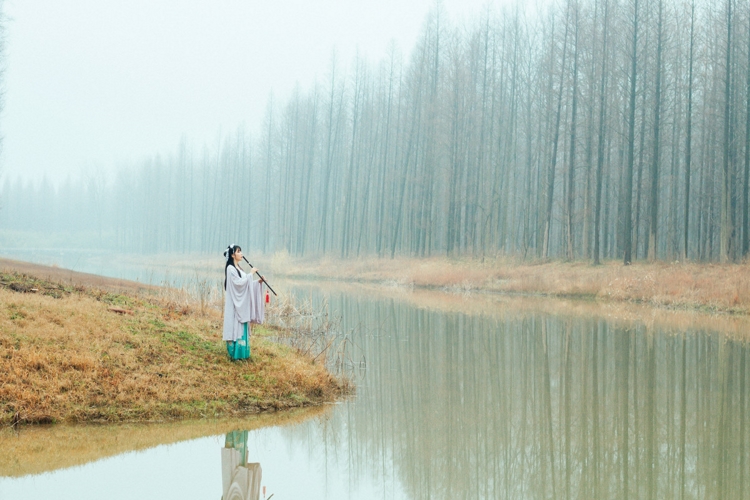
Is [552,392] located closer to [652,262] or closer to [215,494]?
[215,494]

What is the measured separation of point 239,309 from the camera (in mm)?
9953

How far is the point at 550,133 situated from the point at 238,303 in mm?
25525

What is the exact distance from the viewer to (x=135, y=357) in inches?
367

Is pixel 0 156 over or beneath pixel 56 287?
over

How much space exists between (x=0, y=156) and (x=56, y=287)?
1948 centimetres

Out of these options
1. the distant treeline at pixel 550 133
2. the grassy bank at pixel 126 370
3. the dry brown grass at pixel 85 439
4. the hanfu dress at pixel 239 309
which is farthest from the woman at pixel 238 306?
the distant treeline at pixel 550 133

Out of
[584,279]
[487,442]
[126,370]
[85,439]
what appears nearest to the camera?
[85,439]

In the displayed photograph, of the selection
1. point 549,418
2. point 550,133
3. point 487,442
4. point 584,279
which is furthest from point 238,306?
point 550,133

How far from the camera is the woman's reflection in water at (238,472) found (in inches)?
241

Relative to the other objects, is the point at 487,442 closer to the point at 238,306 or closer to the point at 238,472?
the point at 238,472

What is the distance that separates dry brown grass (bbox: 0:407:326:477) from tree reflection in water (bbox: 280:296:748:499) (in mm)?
1142

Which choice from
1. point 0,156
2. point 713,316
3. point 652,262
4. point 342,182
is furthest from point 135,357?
point 342,182

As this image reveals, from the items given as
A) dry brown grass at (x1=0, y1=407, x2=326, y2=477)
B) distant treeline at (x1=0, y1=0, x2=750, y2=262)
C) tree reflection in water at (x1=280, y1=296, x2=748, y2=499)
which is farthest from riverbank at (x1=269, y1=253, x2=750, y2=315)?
dry brown grass at (x1=0, y1=407, x2=326, y2=477)

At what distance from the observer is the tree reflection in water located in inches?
267
